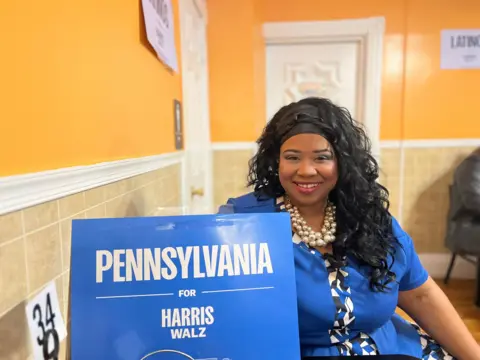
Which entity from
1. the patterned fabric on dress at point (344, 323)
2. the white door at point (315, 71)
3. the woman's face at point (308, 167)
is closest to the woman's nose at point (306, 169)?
the woman's face at point (308, 167)

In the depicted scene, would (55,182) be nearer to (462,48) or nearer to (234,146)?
(234,146)

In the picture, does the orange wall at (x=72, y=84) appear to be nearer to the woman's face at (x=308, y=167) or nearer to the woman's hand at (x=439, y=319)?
the woman's face at (x=308, y=167)

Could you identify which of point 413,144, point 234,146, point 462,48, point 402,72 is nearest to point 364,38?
point 402,72

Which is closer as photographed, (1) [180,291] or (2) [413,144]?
(1) [180,291]

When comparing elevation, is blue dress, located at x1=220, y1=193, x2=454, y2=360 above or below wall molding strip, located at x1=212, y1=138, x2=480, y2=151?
below

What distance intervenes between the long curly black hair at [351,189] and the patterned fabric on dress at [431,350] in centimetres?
20

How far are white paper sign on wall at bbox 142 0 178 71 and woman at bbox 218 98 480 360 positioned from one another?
0.60 meters

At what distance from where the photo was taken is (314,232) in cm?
94

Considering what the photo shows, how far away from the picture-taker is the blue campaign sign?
22.9 inches

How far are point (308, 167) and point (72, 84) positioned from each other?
0.54 m

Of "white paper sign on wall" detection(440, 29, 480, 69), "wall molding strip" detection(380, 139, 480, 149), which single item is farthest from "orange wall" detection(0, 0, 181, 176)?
"white paper sign on wall" detection(440, 29, 480, 69)

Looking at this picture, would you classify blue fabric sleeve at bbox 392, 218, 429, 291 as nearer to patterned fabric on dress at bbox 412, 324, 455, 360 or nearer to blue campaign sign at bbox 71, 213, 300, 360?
patterned fabric on dress at bbox 412, 324, 455, 360

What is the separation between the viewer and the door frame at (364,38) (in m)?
2.85

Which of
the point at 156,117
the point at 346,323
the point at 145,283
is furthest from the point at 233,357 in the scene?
the point at 156,117
